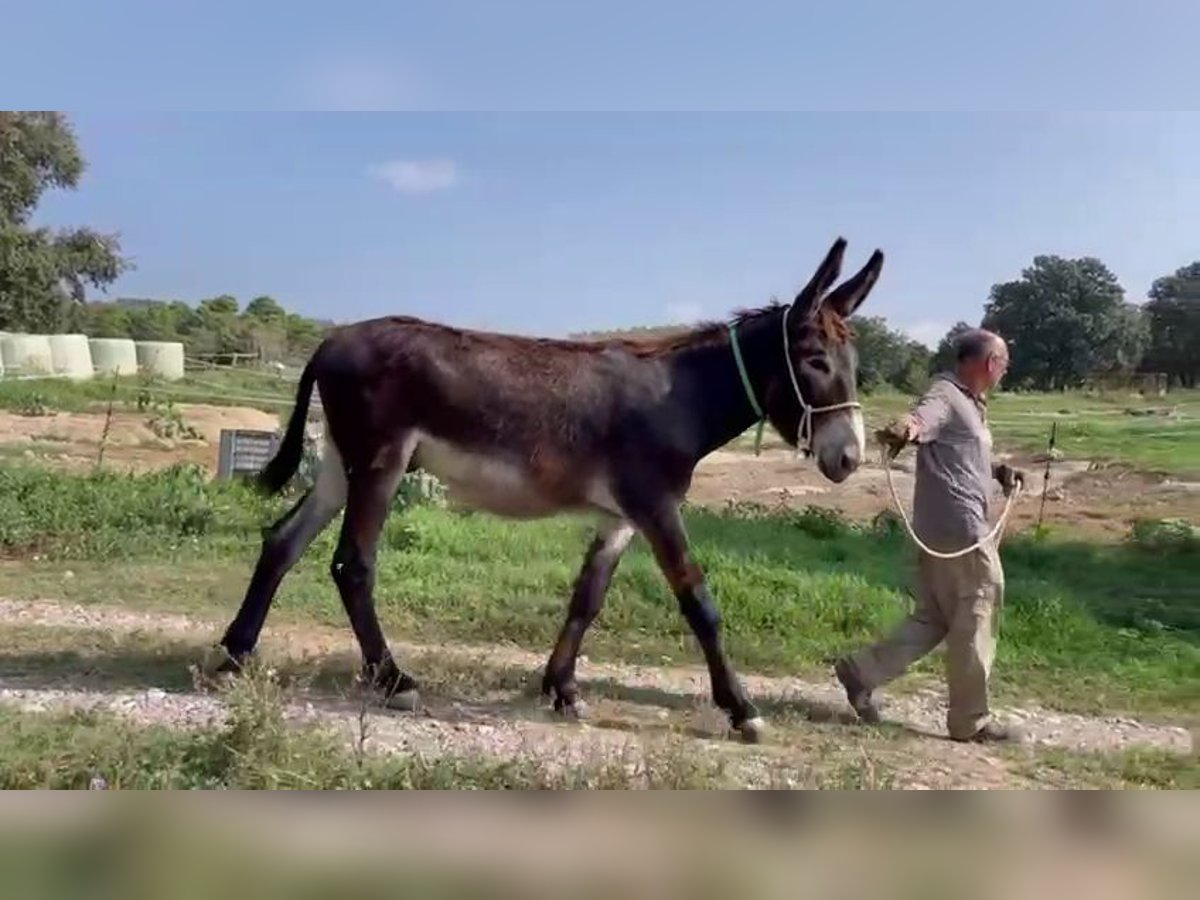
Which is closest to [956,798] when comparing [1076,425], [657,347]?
[657,347]

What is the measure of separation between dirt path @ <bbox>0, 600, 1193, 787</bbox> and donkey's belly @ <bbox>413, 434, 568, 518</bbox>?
915mm

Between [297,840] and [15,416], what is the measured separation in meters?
20.2

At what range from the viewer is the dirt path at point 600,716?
169 inches

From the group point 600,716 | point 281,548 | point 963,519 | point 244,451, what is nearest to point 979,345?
point 963,519

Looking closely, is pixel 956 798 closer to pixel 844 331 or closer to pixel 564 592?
pixel 844 331

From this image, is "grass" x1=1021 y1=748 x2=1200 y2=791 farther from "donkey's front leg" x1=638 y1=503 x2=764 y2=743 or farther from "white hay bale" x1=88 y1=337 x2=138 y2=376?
"white hay bale" x1=88 y1=337 x2=138 y2=376

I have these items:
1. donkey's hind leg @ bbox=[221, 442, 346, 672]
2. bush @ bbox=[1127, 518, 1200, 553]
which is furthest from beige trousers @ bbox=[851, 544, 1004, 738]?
bush @ bbox=[1127, 518, 1200, 553]

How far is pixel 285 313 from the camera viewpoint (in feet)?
70.7

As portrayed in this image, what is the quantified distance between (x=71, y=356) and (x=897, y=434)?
26.6m

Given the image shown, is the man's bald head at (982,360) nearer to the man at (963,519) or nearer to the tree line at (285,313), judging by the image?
the man at (963,519)

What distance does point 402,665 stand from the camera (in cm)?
590

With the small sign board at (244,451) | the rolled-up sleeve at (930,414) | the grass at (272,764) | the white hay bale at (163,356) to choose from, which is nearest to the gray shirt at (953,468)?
the rolled-up sleeve at (930,414)

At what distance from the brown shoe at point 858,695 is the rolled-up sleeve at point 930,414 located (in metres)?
1.16

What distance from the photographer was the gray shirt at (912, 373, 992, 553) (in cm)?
504
